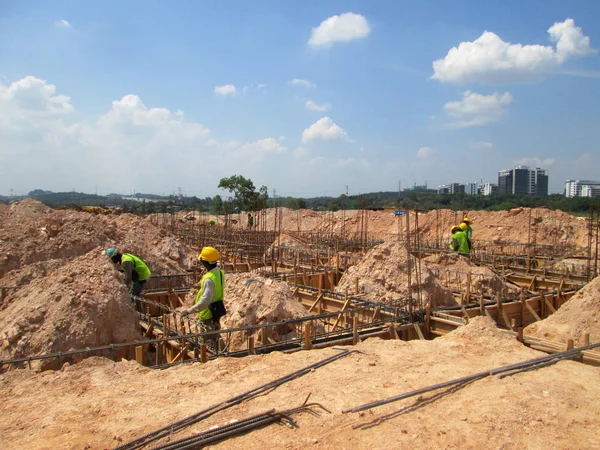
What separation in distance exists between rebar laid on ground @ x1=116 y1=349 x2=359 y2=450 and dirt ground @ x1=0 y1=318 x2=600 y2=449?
2.5 inches

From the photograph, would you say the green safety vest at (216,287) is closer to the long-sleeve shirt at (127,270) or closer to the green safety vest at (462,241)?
the long-sleeve shirt at (127,270)

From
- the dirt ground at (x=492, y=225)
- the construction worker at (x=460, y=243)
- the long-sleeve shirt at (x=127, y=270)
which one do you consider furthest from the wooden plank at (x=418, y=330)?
the dirt ground at (x=492, y=225)

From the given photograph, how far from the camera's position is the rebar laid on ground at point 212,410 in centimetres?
325

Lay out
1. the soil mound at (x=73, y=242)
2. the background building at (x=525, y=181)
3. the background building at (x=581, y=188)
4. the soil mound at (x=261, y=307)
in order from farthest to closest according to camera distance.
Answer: the background building at (x=525, y=181), the background building at (x=581, y=188), the soil mound at (x=73, y=242), the soil mound at (x=261, y=307)

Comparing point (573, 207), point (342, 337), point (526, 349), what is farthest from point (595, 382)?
point (573, 207)

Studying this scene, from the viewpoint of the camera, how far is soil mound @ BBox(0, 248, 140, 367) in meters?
5.37

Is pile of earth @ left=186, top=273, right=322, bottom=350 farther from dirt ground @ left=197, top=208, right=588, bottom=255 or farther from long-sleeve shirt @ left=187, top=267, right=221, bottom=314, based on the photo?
dirt ground @ left=197, top=208, right=588, bottom=255

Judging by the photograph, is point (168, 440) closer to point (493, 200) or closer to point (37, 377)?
point (37, 377)

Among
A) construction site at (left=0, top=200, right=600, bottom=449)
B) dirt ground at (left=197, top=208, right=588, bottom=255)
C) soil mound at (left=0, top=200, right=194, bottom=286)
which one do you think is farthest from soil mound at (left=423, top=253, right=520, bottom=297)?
dirt ground at (left=197, top=208, right=588, bottom=255)

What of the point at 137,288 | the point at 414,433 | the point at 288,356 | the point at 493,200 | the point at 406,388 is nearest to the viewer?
the point at 414,433

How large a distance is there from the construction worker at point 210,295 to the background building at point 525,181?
259 ft

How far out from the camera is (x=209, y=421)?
3605 mm

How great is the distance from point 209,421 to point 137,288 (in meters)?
5.13

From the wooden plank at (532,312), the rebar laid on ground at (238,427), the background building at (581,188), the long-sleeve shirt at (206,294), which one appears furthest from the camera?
the background building at (581,188)
